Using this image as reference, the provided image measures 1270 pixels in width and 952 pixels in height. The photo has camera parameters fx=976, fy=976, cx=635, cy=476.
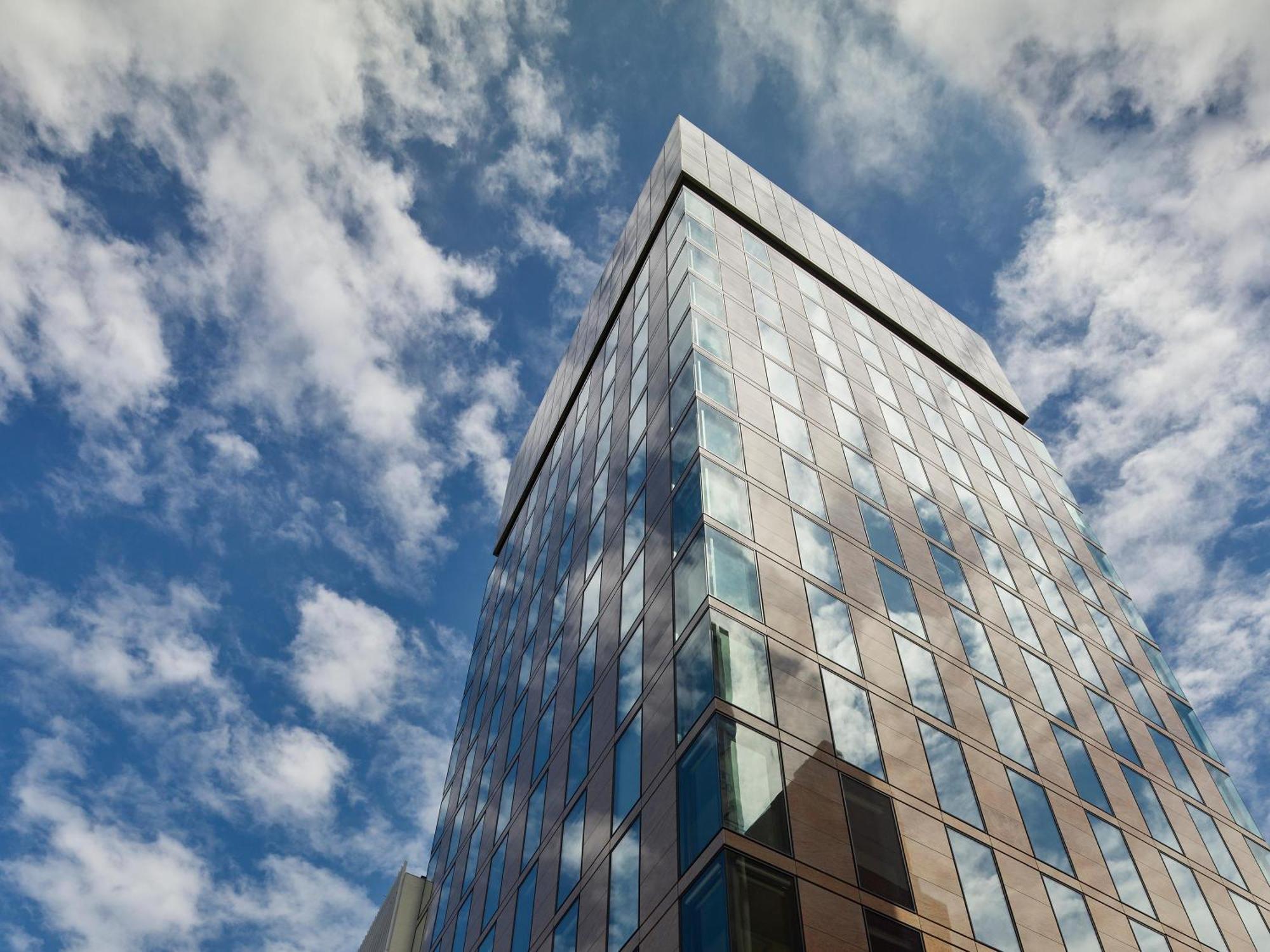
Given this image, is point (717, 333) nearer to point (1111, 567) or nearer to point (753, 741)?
point (753, 741)

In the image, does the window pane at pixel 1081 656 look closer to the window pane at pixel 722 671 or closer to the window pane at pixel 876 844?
the window pane at pixel 876 844

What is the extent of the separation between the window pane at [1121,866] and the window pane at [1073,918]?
92.9 inches

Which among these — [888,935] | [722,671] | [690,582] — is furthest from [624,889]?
[690,582]

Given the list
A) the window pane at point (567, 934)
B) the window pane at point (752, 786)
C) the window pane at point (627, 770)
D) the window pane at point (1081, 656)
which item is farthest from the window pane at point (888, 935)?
the window pane at point (1081, 656)

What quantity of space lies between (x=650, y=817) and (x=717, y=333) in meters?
19.2

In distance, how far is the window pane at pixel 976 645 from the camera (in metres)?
30.6

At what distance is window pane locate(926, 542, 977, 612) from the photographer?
33156mm

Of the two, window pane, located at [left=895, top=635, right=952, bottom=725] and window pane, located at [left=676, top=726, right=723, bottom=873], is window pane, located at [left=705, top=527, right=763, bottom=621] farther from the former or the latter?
window pane, located at [left=895, top=635, right=952, bottom=725]

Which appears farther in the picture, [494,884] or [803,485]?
[494,884]

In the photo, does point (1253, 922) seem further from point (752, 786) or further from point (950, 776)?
point (752, 786)

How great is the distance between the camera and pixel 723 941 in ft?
57.9

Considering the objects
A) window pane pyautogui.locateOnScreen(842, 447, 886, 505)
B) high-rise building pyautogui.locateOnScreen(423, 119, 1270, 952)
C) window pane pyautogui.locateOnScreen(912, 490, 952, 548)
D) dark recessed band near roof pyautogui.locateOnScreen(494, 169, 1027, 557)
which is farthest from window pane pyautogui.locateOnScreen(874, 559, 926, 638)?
dark recessed band near roof pyautogui.locateOnScreen(494, 169, 1027, 557)

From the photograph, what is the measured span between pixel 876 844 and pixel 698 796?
413cm

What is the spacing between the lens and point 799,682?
23.7 m
